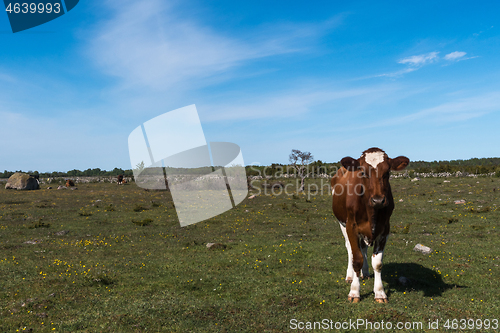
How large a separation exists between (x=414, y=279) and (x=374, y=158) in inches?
205

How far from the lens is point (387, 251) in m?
14.5

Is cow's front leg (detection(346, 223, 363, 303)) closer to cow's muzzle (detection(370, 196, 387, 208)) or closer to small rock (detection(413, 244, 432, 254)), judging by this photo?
cow's muzzle (detection(370, 196, 387, 208))

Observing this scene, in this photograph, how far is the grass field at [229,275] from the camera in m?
8.25

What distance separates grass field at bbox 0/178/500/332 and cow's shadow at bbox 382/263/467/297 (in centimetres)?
4

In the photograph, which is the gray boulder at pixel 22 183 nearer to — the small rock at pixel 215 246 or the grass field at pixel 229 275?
the grass field at pixel 229 275

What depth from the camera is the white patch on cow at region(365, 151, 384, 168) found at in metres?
7.97

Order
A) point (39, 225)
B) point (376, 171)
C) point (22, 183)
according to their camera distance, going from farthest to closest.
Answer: point (22, 183) → point (39, 225) → point (376, 171)

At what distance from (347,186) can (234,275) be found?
5.54 m

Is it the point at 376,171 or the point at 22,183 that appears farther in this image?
the point at 22,183

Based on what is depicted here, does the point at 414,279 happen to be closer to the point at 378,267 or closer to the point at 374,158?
the point at 378,267

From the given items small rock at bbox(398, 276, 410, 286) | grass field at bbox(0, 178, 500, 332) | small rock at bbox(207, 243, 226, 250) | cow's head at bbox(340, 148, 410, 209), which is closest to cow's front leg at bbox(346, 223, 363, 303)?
grass field at bbox(0, 178, 500, 332)

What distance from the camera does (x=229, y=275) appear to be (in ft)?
39.0

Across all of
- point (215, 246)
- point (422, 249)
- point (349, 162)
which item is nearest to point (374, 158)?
point (349, 162)

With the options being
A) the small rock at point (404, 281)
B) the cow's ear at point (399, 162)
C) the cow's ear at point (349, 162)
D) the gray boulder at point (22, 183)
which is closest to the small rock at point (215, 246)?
the small rock at point (404, 281)
